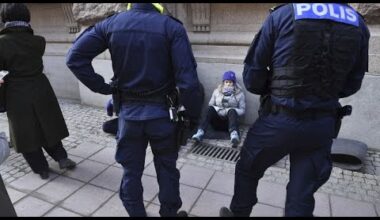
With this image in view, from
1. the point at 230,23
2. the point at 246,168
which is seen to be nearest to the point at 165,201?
the point at 246,168

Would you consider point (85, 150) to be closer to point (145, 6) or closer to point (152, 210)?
point (152, 210)

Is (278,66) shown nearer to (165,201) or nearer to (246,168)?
(246,168)

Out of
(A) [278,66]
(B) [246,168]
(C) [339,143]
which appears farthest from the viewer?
(C) [339,143]

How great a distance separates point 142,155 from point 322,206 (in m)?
1.84

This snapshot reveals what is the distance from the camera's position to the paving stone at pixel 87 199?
2.87m

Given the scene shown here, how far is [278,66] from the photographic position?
2023mm

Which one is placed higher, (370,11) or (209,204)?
(370,11)

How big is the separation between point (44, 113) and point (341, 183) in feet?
11.3

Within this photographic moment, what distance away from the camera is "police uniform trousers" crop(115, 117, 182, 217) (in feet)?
7.55

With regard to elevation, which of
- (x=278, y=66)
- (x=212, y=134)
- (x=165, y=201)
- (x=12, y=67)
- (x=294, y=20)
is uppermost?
(x=294, y=20)

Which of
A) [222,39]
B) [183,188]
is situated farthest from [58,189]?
[222,39]

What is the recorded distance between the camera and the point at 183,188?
127 inches

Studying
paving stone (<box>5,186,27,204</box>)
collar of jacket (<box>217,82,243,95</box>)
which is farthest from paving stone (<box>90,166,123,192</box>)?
collar of jacket (<box>217,82,243,95</box>)

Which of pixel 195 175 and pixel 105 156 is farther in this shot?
pixel 105 156
